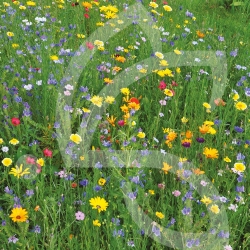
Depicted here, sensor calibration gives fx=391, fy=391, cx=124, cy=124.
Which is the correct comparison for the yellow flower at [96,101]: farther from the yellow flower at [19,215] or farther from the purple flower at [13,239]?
the purple flower at [13,239]

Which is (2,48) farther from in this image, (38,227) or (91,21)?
(38,227)

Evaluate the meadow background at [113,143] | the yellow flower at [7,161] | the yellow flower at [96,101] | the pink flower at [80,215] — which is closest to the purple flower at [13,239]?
the meadow background at [113,143]

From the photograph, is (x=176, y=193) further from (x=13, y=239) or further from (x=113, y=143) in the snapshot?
(x=13, y=239)

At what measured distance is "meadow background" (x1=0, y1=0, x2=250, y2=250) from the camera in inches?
73.9

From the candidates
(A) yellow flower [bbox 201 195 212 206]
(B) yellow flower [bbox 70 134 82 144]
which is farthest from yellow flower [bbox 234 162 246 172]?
(B) yellow flower [bbox 70 134 82 144]

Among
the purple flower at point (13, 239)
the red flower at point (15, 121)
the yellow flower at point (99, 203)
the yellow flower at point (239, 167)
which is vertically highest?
the red flower at point (15, 121)

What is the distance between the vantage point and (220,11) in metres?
5.38

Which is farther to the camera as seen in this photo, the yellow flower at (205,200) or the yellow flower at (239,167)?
the yellow flower at (239,167)

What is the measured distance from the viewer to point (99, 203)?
1.91 m

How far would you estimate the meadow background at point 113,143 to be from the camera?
1.88 metres

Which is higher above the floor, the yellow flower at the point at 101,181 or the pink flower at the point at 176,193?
the yellow flower at the point at 101,181

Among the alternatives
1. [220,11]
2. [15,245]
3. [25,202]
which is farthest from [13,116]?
[220,11]

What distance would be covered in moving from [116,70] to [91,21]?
1.18 meters

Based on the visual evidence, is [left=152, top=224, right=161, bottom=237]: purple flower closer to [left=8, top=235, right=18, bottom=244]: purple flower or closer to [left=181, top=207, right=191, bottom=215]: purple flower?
[left=181, top=207, right=191, bottom=215]: purple flower
